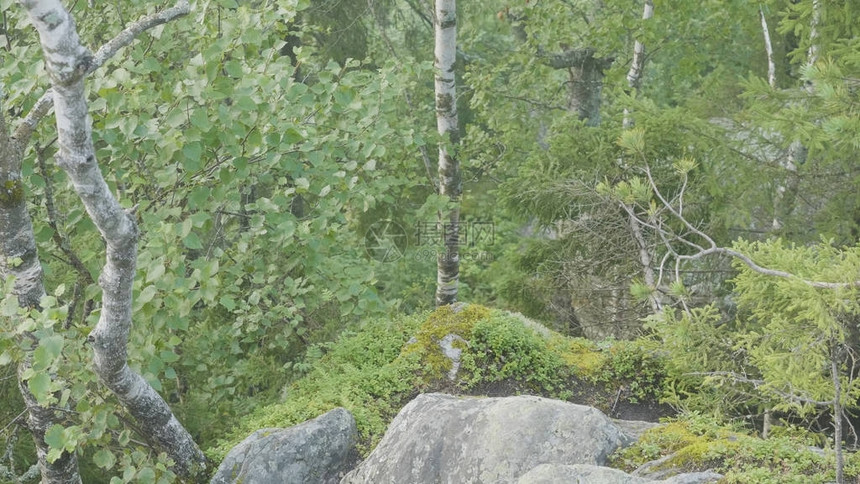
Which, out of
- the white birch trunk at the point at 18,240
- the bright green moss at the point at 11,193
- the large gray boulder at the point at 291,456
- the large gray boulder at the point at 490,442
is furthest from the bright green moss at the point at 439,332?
the bright green moss at the point at 11,193

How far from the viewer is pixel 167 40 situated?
5871mm

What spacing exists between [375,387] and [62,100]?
3.69 meters

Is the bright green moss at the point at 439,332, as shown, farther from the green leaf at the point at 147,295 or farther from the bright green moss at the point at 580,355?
the green leaf at the point at 147,295

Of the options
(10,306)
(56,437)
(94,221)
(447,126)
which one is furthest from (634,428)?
(447,126)

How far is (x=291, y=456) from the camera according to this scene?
17.9 ft

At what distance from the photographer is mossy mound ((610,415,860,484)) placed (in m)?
4.22

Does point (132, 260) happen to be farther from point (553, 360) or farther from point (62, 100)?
point (553, 360)

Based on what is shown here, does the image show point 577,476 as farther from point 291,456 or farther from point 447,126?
point 447,126

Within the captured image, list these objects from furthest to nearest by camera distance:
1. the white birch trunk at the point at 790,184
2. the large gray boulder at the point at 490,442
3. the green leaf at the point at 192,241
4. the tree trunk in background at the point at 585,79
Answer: the tree trunk in background at the point at 585,79, the white birch trunk at the point at 790,184, the green leaf at the point at 192,241, the large gray boulder at the point at 490,442

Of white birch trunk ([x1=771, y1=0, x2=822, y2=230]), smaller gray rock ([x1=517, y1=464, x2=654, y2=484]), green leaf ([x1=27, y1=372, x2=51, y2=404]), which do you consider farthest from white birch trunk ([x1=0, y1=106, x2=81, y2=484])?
white birch trunk ([x1=771, y1=0, x2=822, y2=230])

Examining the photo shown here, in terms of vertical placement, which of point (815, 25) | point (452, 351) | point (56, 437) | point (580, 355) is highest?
point (815, 25)

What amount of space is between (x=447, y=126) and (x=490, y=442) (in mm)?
4894

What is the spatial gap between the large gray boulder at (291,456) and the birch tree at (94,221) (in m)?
0.39

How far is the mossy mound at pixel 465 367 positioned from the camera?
6496mm
